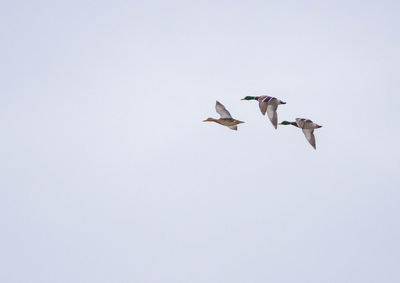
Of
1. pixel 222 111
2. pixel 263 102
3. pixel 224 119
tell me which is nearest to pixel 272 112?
pixel 263 102

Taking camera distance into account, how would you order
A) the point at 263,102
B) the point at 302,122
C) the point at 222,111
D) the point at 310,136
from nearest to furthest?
the point at 263,102 < the point at 310,136 < the point at 302,122 < the point at 222,111

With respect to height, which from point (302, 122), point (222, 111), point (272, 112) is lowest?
point (302, 122)

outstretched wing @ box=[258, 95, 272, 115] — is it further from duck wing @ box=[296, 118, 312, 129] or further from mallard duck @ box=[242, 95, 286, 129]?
duck wing @ box=[296, 118, 312, 129]

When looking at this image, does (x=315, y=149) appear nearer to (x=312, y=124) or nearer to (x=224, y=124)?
(x=312, y=124)

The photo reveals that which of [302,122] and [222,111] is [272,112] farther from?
[222,111]

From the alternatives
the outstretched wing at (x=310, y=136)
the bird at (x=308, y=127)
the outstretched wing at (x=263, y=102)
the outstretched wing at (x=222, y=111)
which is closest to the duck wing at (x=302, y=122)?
the bird at (x=308, y=127)

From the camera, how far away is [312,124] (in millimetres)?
112812

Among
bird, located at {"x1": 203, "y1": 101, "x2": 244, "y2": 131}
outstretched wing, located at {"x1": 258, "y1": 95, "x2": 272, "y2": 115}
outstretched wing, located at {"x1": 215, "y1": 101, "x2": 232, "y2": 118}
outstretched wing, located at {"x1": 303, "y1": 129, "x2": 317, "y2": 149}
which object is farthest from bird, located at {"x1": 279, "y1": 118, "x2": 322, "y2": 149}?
outstretched wing, located at {"x1": 215, "y1": 101, "x2": 232, "y2": 118}

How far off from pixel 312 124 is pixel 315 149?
3.84 meters

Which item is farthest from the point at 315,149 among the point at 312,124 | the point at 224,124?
the point at 224,124

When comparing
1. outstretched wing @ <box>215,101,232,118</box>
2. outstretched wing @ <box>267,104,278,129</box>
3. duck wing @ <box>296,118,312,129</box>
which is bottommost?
duck wing @ <box>296,118,312,129</box>

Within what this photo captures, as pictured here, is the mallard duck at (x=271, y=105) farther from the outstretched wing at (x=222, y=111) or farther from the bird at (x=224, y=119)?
the outstretched wing at (x=222, y=111)

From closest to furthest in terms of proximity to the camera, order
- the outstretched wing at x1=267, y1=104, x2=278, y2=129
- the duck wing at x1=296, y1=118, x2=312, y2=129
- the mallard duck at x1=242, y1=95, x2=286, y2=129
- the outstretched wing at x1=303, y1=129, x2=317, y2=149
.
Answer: the mallard duck at x1=242, y1=95, x2=286, y2=129 → the outstretched wing at x1=267, y1=104, x2=278, y2=129 → the outstretched wing at x1=303, y1=129, x2=317, y2=149 → the duck wing at x1=296, y1=118, x2=312, y2=129

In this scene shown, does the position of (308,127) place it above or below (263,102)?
below
